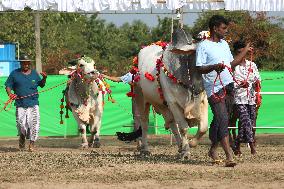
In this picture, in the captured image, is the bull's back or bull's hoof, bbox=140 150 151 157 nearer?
the bull's back

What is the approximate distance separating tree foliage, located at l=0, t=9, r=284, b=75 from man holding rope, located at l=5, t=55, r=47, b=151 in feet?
27.5

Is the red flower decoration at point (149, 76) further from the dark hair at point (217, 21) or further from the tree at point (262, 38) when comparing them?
the tree at point (262, 38)

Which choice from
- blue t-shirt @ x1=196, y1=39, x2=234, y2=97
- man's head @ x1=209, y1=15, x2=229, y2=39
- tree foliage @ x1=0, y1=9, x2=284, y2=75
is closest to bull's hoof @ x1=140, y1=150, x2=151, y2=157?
blue t-shirt @ x1=196, y1=39, x2=234, y2=97

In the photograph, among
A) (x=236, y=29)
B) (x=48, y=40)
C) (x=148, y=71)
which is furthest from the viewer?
(x=48, y=40)

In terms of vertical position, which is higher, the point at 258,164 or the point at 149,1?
the point at 149,1

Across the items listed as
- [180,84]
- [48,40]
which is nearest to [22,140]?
[180,84]

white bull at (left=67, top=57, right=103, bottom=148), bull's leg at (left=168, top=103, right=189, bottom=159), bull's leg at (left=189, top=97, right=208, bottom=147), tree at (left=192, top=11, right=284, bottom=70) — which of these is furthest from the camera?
Answer: tree at (left=192, top=11, right=284, bottom=70)

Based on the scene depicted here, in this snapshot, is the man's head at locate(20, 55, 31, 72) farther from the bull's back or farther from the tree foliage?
the tree foliage

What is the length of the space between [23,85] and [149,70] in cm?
422

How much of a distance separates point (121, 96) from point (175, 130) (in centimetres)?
816

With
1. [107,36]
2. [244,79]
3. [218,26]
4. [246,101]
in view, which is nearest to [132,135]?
[246,101]

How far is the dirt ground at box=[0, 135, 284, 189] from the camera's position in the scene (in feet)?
31.0

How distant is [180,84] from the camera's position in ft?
39.6

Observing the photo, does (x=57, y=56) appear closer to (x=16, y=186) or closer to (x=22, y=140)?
(x=22, y=140)
